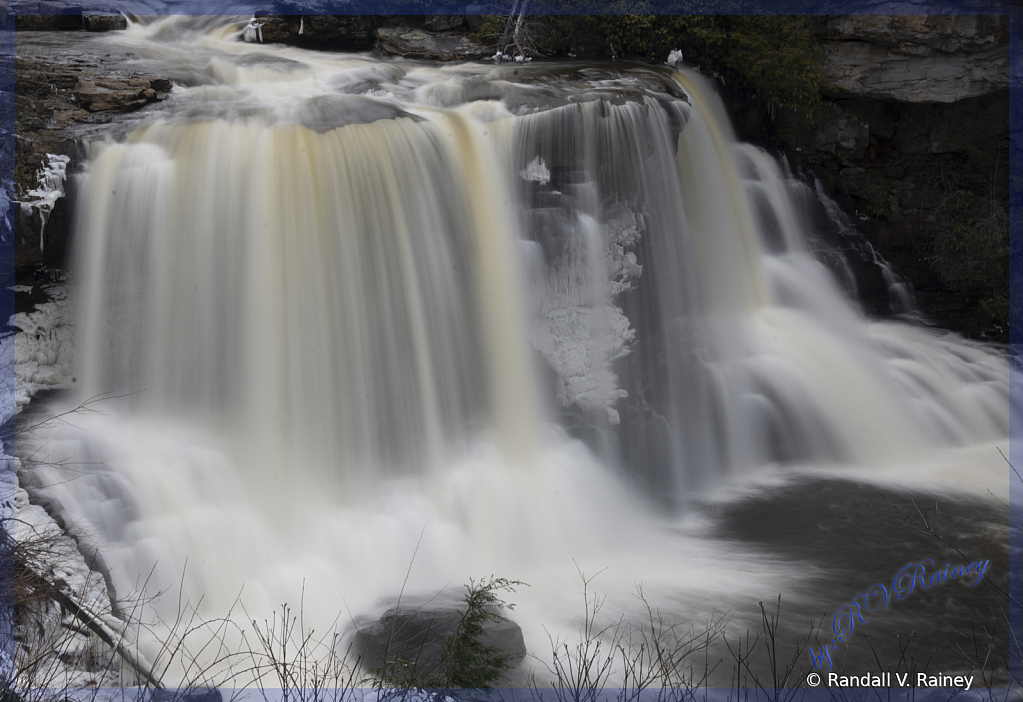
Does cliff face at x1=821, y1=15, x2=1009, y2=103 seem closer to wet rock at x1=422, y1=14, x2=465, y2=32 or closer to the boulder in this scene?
wet rock at x1=422, y1=14, x2=465, y2=32

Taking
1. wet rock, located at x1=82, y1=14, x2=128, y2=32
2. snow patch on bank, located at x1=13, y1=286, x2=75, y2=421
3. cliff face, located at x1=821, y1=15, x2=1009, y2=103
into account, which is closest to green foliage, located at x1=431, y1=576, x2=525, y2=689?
snow patch on bank, located at x1=13, y1=286, x2=75, y2=421

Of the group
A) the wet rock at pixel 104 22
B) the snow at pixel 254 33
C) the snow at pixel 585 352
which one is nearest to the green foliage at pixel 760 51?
the snow at pixel 585 352

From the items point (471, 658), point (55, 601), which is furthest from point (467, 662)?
point (55, 601)

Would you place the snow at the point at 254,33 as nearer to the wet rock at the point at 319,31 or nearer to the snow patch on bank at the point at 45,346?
the wet rock at the point at 319,31

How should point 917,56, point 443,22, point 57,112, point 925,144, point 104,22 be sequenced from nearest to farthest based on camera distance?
point 57,112, point 104,22, point 917,56, point 443,22, point 925,144

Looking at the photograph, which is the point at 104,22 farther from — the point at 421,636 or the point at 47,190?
the point at 421,636
